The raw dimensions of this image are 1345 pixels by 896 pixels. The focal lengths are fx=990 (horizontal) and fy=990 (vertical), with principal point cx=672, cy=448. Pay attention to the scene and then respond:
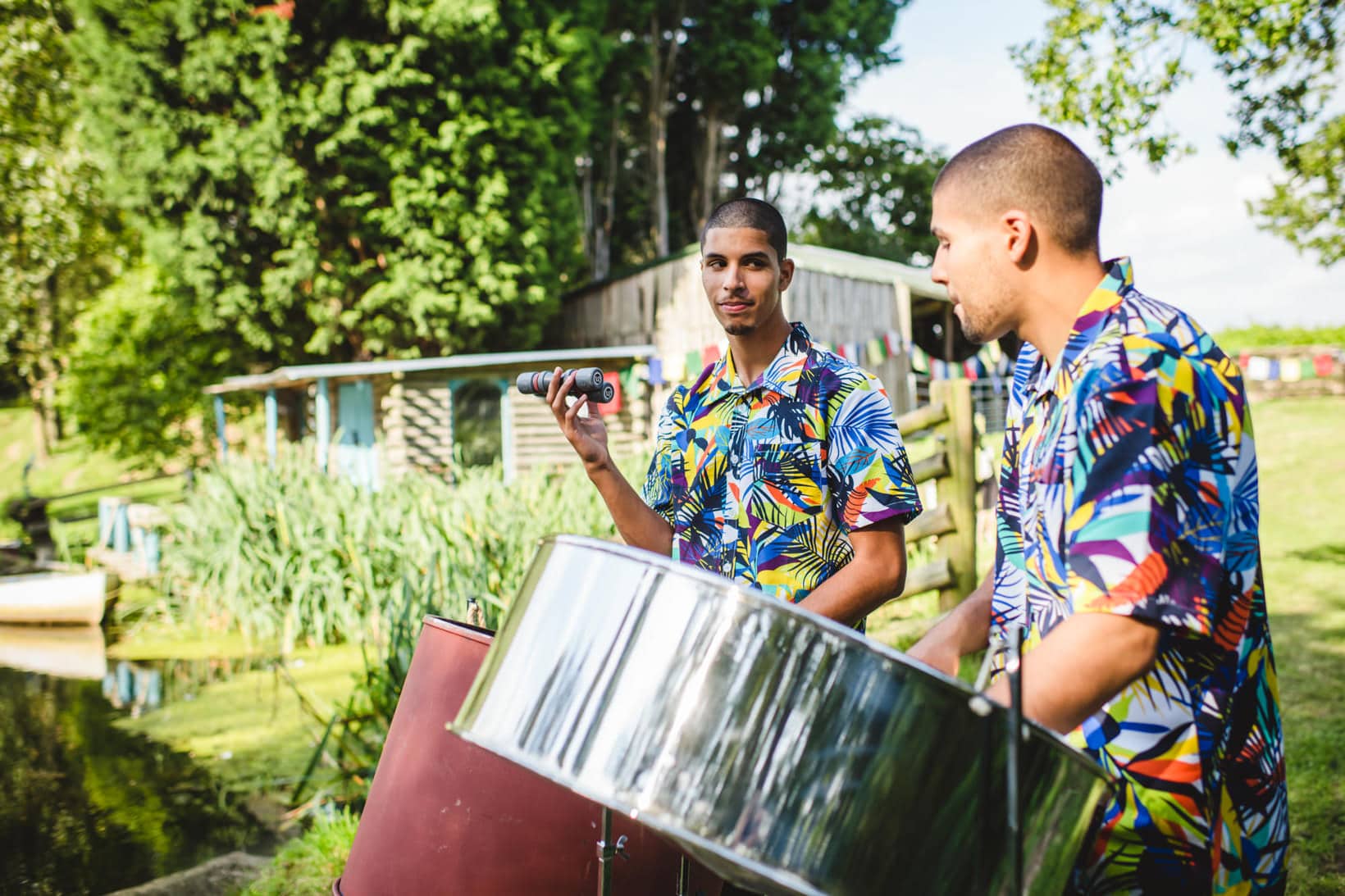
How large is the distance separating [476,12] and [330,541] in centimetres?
740

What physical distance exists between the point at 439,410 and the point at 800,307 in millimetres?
4552

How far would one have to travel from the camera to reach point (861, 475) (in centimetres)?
145

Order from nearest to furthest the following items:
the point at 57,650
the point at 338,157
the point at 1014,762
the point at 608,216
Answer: the point at 1014,762 < the point at 57,650 < the point at 338,157 < the point at 608,216

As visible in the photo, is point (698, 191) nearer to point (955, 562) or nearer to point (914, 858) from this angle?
point (955, 562)

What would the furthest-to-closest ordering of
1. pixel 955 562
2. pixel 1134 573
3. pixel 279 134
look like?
1. pixel 279 134
2. pixel 955 562
3. pixel 1134 573

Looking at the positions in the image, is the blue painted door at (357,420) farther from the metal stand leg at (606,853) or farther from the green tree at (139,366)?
the metal stand leg at (606,853)

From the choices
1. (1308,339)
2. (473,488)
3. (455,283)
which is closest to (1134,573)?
(473,488)

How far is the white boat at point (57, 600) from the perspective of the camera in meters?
6.76

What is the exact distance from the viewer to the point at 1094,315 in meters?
0.91

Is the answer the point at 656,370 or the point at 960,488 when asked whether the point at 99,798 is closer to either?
the point at 960,488

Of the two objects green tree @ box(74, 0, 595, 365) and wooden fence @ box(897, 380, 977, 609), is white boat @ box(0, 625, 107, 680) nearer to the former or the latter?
wooden fence @ box(897, 380, 977, 609)

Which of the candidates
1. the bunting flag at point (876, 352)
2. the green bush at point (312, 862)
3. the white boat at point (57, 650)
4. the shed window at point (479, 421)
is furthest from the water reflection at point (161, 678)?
the shed window at point (479, 421)

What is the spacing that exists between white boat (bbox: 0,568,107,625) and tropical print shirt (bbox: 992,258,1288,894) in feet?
23.9

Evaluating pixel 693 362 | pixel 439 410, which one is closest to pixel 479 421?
pixel 439 410
